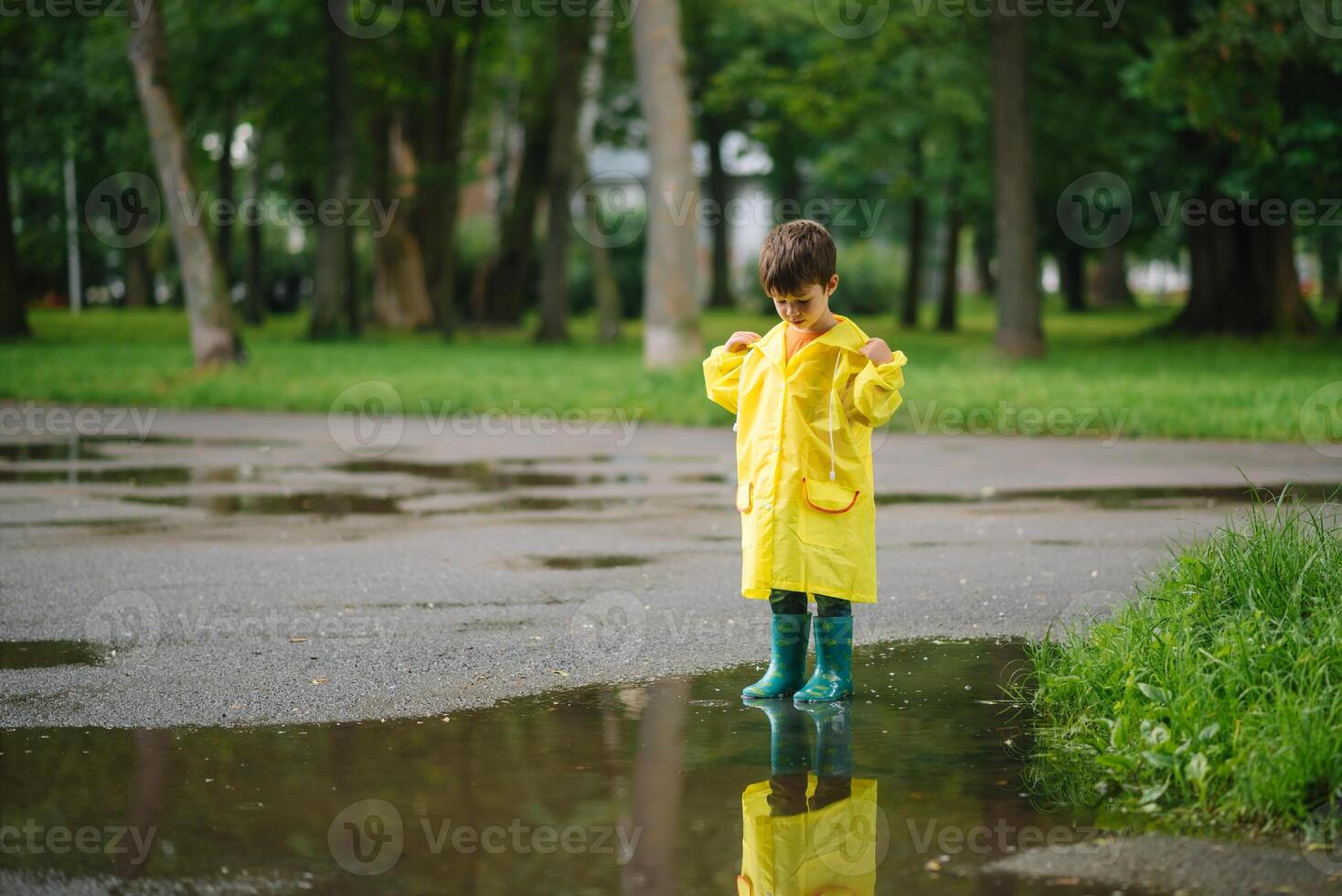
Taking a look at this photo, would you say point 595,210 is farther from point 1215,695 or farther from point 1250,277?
point 1215,695

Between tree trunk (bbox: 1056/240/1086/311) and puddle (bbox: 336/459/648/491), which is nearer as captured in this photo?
puddle (bbox: 336/459/648/491)

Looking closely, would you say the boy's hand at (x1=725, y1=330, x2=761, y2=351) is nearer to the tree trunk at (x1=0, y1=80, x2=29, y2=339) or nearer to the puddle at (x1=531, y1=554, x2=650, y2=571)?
the puddle at (x1=531, y1=554, x2=650, y2=571)

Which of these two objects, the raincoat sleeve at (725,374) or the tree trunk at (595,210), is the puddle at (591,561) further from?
the tree trunk at (595,210)

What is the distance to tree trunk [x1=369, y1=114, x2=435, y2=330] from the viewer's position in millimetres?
39188

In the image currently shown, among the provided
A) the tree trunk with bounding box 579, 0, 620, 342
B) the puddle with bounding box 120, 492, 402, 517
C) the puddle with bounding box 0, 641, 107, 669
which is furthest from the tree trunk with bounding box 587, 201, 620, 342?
the puddle with bounding box 0, 641, 107, 669

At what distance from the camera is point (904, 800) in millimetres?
4395

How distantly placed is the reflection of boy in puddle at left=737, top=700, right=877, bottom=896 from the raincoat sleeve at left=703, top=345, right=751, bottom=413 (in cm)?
117

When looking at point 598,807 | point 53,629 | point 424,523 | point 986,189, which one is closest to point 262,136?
point 986,189

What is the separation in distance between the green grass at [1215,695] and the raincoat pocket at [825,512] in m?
0.81

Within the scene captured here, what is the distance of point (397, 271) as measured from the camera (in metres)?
40.3

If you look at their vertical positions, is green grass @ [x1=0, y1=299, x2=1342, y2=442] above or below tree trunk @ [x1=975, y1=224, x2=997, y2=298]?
below

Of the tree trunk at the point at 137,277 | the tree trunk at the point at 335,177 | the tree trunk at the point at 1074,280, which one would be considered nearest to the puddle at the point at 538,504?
the tree trunk at the point at 335,177

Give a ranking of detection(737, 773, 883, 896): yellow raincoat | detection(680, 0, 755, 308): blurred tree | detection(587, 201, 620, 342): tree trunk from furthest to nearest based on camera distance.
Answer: detection(680, 0, 755, 308): blurred tree < detection(587, 201, 620, 342): tree trunk < detection(737, 773, 883, 896): yellow raincoat

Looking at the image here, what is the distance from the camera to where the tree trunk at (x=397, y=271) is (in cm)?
3919
